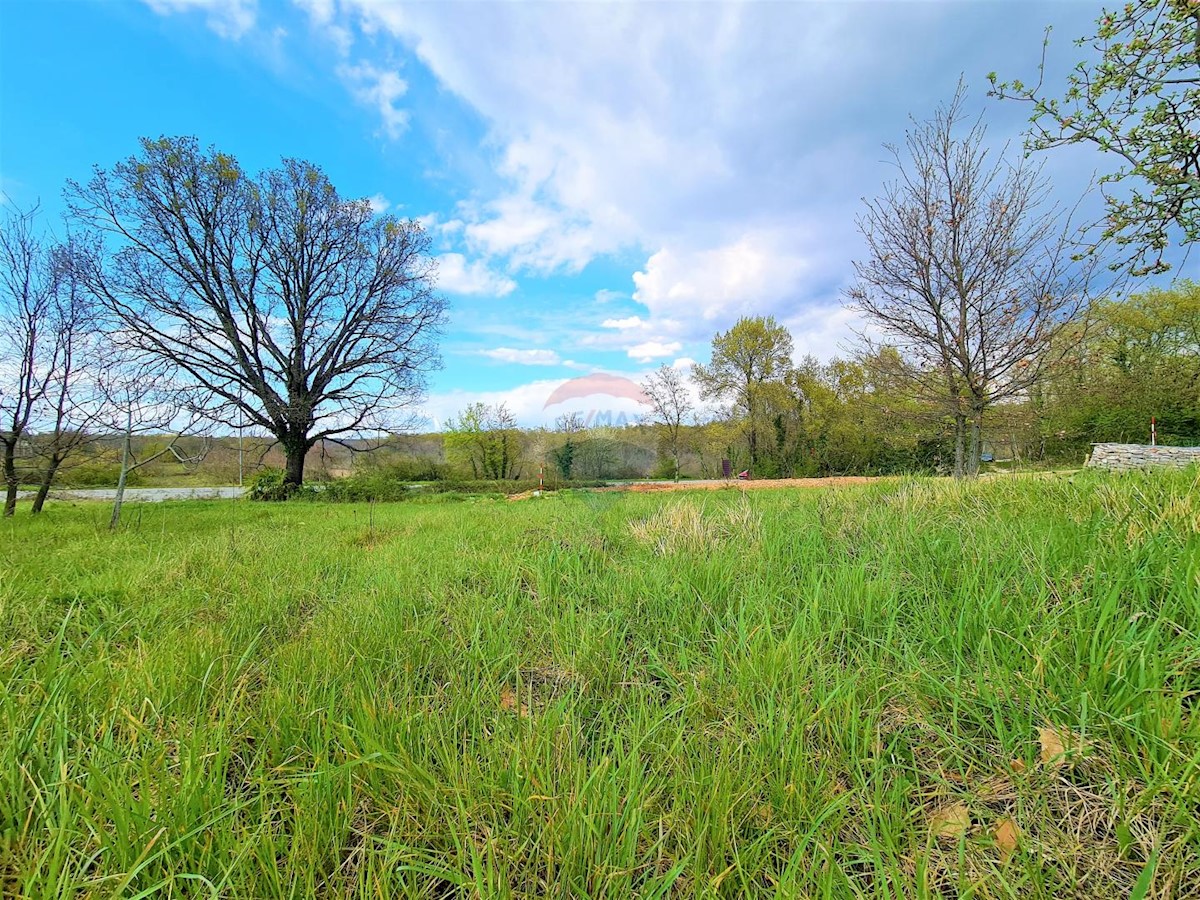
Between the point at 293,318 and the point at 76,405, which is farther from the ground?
Answer: the point at 293,318

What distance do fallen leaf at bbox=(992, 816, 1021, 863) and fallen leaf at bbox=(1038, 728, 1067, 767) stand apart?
0.74ft

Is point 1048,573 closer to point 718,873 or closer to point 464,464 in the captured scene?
point 718,873

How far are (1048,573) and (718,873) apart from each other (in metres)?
2.04

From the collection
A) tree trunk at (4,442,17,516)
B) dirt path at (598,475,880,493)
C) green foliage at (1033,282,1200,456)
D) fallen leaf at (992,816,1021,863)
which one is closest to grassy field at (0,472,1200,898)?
fallen leaf at (992,816,1021,863)

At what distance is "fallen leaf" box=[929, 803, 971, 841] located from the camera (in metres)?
1.10

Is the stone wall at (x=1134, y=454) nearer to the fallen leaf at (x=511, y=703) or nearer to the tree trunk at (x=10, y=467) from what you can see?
the fallen leaf at (x=511, y=703)

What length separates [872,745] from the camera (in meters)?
1.35

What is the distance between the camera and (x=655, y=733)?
1.45 metres

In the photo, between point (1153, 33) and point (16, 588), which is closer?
point (16, 588)

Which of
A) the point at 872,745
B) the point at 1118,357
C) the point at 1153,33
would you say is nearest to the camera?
the point at 872,745

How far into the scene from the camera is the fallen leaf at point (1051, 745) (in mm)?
1186

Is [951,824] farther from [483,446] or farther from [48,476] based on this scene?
[483,446]

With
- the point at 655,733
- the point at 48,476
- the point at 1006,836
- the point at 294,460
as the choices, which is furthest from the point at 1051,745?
the point at 294,460

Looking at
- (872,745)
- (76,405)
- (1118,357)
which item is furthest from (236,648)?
(1118,357)
